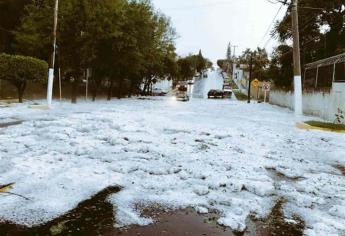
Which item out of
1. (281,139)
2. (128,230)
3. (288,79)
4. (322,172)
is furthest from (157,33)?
(128,230)

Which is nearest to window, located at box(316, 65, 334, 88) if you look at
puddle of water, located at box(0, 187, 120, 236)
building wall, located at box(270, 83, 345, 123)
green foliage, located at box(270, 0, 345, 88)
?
building wall, located at box(270, 83, 345, 123)

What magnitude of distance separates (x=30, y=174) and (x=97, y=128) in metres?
6.01

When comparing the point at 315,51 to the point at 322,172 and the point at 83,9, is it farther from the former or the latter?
the point at 322,172

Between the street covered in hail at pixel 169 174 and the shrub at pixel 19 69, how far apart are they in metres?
12.4

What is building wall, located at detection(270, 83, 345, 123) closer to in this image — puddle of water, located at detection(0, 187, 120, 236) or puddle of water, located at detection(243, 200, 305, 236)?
puddle of water, located at detection(243, 200, 305, 236)

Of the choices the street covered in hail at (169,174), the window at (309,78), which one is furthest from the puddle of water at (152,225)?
the window at (309,78)

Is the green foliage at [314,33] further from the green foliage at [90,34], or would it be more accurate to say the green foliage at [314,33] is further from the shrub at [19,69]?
the shrub at [19,69]

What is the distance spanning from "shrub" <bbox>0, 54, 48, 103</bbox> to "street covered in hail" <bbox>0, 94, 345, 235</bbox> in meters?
12.4

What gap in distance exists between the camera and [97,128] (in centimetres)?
1308

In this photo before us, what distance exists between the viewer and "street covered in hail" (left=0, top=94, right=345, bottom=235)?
585 centimetres

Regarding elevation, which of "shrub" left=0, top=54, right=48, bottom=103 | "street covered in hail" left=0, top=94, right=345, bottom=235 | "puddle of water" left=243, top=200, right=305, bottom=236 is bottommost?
"puddle of water" left=243, top=200, right=305, bottom=236

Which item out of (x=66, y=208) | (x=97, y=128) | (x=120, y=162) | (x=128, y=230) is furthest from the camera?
(x=97, y=128)

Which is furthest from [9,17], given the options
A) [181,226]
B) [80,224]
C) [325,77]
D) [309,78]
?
[181,226]

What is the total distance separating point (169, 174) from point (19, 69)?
1897 centimetres
